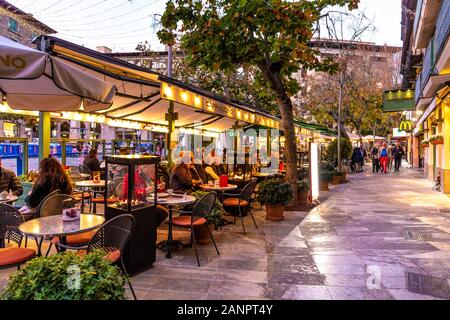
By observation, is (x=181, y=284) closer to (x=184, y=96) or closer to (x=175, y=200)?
(x=175, y=200)

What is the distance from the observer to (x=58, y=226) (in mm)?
3895

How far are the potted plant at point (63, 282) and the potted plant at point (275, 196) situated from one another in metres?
5.87

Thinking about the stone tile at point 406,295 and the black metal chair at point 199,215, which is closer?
the stone tile at point 406,295

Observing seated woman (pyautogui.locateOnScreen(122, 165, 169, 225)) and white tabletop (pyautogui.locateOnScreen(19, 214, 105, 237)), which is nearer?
white tabletop (pyautogui.locateOnScreen(19, 214, 105, 237))

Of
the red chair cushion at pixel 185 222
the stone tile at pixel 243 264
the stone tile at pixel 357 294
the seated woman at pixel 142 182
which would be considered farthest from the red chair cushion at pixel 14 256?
the stone tile at pixel 357 294

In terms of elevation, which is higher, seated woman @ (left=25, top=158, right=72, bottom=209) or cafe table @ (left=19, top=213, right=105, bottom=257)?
seated woman @ (left=25, top=158, right=72, bottom=209)

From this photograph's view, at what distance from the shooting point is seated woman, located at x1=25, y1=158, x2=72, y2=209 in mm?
5527

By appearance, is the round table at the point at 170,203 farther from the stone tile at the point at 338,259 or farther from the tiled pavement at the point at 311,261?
the stone tile at the point at 338,259

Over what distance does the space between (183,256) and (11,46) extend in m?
3.46

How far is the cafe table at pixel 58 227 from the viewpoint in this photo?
3592 millimetres

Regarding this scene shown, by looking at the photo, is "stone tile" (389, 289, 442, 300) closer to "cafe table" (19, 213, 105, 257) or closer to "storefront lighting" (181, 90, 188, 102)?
"cafe table" (19, 213, 105, 257)

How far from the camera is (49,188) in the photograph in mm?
5578

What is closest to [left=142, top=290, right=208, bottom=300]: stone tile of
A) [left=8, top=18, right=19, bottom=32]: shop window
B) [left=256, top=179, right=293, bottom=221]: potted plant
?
[left=256, top=179, right=293, bottom=221]: potted plant

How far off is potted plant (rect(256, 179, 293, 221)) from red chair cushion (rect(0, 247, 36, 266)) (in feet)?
16.8
